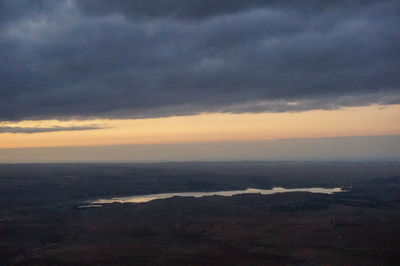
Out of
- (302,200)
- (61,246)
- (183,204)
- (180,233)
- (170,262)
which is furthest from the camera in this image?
(302,200)

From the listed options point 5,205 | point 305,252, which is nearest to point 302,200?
point 305,252

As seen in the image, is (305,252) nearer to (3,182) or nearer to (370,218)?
(370,218)

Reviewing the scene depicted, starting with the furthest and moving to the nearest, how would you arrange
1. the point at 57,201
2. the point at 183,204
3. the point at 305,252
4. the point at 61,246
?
the point at 57,201
the point at 183,204
the point at 61,246
the point at 305,252

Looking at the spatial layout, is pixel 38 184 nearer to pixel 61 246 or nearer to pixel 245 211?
pixel 245 211

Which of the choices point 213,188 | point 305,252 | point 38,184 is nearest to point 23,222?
point 305,252

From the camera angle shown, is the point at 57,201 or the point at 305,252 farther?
the point at 57,201

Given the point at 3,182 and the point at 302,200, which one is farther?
the point at 3,182

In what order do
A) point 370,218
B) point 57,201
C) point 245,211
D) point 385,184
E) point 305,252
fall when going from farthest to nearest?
point 385,184 → point 57,201 → point 245,211 → point 370,218 → point 305,252

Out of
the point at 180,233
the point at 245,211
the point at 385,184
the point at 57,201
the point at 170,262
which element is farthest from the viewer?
the point at 385,184

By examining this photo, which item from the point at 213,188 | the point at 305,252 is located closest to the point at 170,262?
the point at 305,252
